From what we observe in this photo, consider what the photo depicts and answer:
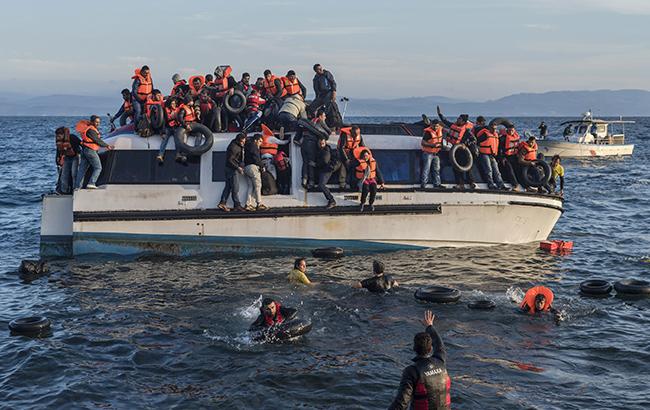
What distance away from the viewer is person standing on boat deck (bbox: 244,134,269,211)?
1752cm

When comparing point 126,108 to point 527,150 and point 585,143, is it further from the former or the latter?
point 585,143

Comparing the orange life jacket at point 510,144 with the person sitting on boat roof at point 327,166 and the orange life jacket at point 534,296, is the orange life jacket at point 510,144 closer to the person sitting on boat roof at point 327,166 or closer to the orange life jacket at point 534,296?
the person sitting on boat roof at point 327,166

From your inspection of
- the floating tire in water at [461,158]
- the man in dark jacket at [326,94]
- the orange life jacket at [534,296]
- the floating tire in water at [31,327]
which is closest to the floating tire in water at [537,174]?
the floating tire in water at [461,158]

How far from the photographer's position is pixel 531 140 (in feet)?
62.2

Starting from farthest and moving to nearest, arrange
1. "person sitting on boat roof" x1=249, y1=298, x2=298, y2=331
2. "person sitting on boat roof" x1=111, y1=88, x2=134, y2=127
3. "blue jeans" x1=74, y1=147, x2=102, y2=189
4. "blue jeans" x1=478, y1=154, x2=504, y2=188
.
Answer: "person sitting on boat roof" x1=111, y1=88, x2=134, y2=127 < "blue jeans" x1=478, y1=154, x2=504, y2=188 < "blue jeans" x1=74, y1=147, x2=102, y2=189 < "person sitting on boat roof" x1=249, y1=298, x2=298, y2=331

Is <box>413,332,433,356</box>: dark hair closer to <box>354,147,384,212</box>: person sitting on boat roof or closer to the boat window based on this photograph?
<box>354,147,384,212</box>: person sitting on boat roof

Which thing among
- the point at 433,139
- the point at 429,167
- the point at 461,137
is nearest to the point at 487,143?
the point at 461,137

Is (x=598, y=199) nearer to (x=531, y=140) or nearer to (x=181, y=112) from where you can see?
(x=531, y=140)

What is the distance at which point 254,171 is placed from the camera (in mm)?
17500

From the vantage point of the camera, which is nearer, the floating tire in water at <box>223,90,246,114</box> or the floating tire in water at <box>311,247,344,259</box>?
the floating tire in water at <box>311,247,344,259</box>

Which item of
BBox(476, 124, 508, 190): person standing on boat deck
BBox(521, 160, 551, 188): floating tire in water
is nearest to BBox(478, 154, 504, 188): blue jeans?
BBox(476, 124, 508, 190): person standing on boat deck

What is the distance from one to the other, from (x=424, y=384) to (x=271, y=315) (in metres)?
4.68

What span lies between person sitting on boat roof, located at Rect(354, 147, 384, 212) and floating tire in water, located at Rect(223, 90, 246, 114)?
11.2 ft

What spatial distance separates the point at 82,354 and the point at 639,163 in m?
47.9
